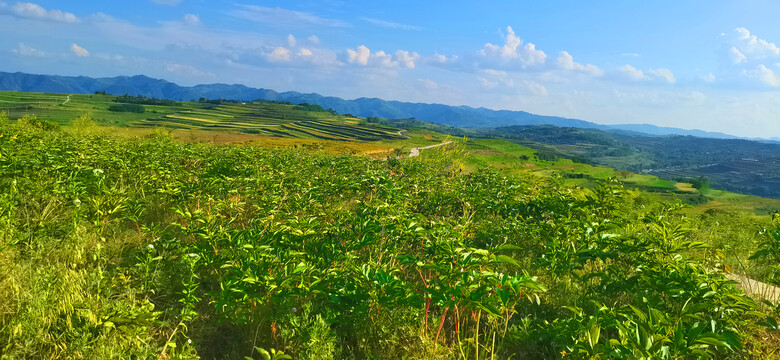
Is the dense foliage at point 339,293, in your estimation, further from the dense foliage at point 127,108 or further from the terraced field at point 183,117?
the dense foliage at point 127,108

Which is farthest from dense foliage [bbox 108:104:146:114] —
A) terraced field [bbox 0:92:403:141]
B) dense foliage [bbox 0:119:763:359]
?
dense foliage [bbox 0:119:763:359]

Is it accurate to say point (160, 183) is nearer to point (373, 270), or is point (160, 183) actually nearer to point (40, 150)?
point (40, 150)

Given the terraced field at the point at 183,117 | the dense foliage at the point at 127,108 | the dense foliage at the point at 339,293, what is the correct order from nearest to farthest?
the dense foliage at the point at 339,293 → the terraced field at the point at 183,117 → the dense foliage at the point at 127,108

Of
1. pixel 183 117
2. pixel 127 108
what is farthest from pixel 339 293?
pixel 127 108

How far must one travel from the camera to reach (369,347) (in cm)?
418

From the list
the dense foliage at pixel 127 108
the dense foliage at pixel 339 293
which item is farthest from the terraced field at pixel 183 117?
the dense foliage at pixel 339 293

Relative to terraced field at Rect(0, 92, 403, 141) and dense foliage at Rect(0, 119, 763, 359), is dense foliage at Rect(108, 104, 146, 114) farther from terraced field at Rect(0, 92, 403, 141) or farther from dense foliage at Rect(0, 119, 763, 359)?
dense foliage at Rect(0, 119, 763, 359)

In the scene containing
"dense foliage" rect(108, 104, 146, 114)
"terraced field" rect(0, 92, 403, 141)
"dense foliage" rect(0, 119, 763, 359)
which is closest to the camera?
"dense foliage" rect(0, 119, 763, 359)

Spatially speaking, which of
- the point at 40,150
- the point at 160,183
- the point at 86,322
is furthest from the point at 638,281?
the point at 40,150

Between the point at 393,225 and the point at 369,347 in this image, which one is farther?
the point at 393,225

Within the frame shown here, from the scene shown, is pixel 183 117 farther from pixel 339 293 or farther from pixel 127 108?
pixel 339 293

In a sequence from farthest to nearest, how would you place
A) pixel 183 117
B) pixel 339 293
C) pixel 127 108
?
pixel 127 108 → pixel 183 117 → pixel 339 293

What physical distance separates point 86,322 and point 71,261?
8.56ft

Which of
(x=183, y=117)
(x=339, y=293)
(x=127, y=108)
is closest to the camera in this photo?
(x=339, y=293)
